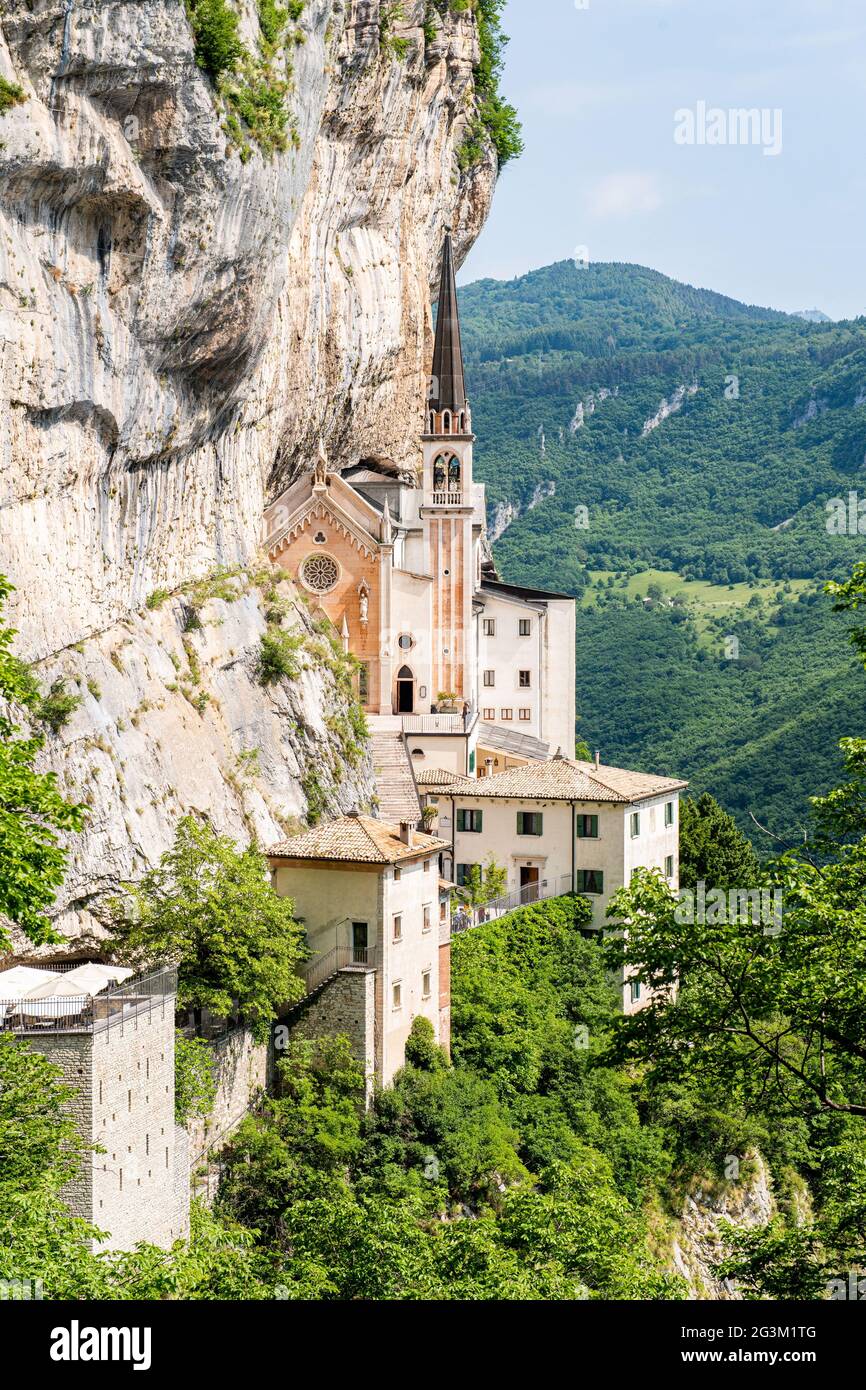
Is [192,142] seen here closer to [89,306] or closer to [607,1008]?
[89,306]

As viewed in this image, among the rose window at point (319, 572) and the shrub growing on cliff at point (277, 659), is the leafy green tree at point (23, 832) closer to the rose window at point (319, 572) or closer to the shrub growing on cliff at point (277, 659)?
the shrub growing on cliff at point (277, 659)

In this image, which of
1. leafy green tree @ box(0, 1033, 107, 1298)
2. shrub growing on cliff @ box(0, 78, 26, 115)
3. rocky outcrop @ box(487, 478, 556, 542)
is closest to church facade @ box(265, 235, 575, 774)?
shrub growing on cliff @ box(0, 78, 26, 115)

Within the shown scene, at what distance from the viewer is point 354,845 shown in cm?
3966

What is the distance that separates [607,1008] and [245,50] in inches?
1001

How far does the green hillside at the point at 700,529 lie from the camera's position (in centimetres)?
9738

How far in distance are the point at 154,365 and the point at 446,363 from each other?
28.7 meters

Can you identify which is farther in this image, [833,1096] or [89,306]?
[89,306]

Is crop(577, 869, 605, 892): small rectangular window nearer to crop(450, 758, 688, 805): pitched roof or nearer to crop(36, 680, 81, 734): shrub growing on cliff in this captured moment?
crop(450, 758, 688, 805): pitched roof

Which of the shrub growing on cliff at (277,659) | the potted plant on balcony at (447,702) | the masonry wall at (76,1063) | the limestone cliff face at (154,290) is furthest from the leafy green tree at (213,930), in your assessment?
the potted plant on balcony at (447,702)

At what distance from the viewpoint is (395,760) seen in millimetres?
54875

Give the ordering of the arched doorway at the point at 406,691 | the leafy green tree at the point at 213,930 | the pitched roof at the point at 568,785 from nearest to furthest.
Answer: the leafy green tree at the point at 213,930
the pitched roof at the point at 568,785
the arched doorway at the point at 406,691

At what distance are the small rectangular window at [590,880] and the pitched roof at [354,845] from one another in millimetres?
10218
